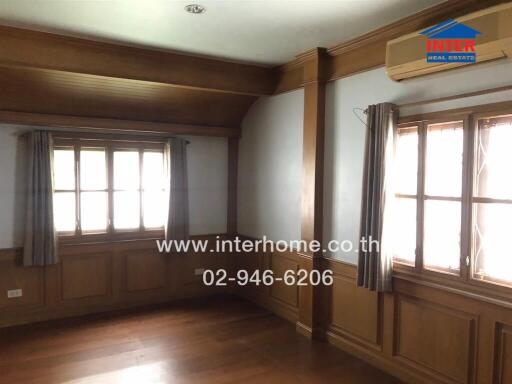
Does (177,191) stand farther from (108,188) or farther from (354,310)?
(354,310)

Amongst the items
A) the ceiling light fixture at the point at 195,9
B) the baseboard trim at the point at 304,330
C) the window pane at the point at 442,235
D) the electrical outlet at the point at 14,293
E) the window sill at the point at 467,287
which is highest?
the ceiling light fixture at the point at 195,9

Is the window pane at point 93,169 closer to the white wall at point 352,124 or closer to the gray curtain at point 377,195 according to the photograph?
the white wall at point 352,124

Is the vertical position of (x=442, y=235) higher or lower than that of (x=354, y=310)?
higher

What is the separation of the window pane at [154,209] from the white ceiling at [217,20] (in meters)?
1.89

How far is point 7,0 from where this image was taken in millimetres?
2691

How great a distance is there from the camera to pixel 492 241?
264cm

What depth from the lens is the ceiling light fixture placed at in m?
2.79

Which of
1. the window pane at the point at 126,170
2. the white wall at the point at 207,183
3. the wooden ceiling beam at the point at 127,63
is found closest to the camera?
the wooden ceiling beam at the point at 127,63

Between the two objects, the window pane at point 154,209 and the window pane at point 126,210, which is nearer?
the window pane at point 126,210

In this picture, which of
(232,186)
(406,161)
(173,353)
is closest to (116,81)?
(232,186)

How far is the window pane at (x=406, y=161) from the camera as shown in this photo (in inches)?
123

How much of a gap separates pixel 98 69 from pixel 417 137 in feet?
8.81

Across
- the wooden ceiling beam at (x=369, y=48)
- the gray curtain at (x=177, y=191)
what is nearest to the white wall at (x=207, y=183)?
the gray curtain at (x=177, y=191)

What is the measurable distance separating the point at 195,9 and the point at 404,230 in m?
2.24
